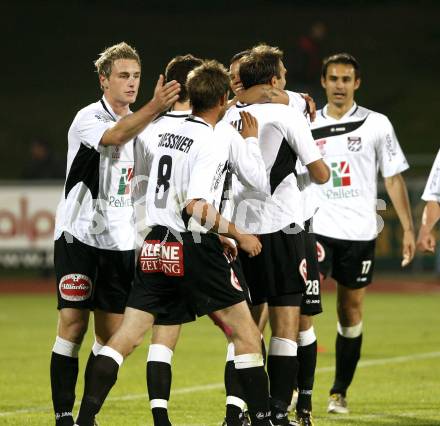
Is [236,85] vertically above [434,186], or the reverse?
[236,85]

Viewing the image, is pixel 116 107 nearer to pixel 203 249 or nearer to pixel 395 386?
pixel 203 249

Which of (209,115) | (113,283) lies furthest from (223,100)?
(113,283)

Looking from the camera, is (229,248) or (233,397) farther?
(233,397)

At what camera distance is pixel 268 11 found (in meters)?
34.3

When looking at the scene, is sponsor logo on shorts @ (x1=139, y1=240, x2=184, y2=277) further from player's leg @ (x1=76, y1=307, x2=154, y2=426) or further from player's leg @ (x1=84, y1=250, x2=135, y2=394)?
player's leg @ (x1=84, y1=250, x2=135, y2=394)

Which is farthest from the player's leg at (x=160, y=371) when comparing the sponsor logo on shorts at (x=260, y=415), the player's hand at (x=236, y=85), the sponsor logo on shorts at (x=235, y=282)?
the player's hand at (x=236, y=85)

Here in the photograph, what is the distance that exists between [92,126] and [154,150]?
16.8 inches

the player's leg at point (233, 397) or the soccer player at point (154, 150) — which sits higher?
the soccer player at point (154, 150)

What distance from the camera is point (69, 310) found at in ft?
22.7

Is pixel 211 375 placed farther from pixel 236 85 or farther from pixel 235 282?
pixel 235 282

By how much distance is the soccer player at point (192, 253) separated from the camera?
6168 mm

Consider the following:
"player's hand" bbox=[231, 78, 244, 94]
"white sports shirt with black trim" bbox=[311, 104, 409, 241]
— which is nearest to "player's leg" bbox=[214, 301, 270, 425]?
"player's hand" bbox=[231, 78, 244, 94]

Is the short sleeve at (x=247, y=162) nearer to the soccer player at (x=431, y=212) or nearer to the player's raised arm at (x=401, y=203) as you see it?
the soccer player at (x=431, y=212)

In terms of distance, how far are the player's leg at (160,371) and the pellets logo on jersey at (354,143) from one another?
2.72 metres
